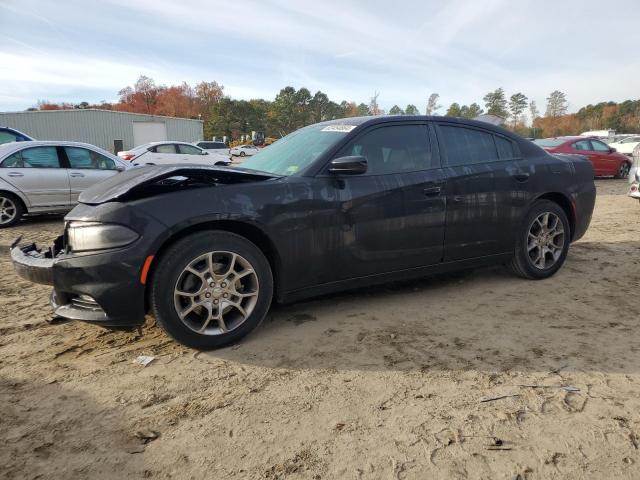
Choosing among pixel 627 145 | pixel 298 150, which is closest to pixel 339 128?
pixel 298 150

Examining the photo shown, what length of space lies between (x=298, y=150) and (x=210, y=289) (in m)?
1.43

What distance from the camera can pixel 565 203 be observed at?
15.0ft

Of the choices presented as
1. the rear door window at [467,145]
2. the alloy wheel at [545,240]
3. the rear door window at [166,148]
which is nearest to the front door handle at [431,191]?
the rear door window at [467,145]

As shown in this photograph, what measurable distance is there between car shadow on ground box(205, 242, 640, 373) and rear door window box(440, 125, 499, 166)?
1.19 meters

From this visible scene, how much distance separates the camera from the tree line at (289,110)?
74.4 meters

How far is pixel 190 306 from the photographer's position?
9.45 feet

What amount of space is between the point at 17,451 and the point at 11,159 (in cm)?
727

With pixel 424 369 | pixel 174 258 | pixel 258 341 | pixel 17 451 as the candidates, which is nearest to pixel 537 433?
pixel 424 369

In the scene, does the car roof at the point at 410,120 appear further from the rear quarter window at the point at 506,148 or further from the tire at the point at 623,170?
the tire at the point at 623,170

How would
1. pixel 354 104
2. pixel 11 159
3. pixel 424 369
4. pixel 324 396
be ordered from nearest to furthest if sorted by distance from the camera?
pixel 324 396, pixel 424 369, pixel 11 159, pixel 354 104

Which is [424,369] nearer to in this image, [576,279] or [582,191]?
[576,279]

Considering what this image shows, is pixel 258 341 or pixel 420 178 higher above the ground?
pixel 420 178

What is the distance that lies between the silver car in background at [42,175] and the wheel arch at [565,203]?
674 centimetres

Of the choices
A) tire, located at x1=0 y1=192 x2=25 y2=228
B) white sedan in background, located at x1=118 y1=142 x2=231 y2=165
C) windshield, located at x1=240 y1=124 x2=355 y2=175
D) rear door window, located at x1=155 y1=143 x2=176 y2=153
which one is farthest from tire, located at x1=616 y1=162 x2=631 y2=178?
tire, located at x1=0 y1=192 x2=25 y2=228
